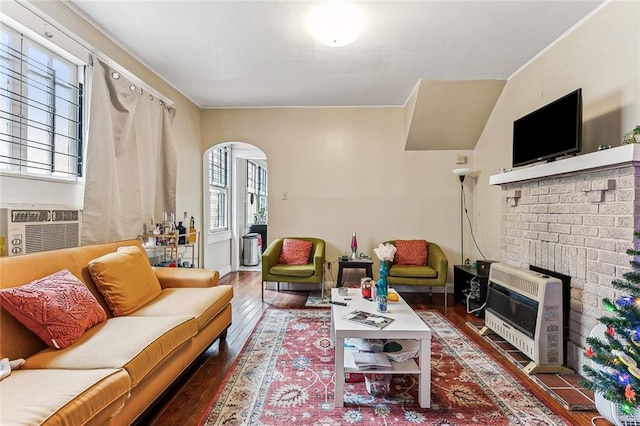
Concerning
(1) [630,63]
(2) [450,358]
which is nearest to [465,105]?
(1) [630,63]

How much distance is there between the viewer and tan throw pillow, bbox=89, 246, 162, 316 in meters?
2.09

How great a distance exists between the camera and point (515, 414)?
1815mm

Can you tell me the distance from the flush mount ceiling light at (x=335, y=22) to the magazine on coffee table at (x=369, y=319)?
2204mm

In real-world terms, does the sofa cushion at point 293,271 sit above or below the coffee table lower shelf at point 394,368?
above

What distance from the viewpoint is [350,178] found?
472cm

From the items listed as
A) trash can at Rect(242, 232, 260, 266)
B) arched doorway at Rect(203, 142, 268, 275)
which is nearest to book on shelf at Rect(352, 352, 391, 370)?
arched doorway at Rect(203, 142, 268, 275)

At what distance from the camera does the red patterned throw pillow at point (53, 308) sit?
1.51 meters

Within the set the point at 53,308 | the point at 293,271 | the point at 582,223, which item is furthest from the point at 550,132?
the point at 53,308

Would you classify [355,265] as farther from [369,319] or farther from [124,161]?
[124,161]

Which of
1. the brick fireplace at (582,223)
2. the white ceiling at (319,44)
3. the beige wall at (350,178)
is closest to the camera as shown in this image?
the brick fireplace at (582,223)

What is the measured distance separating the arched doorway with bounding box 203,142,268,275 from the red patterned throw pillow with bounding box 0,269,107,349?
118 inches

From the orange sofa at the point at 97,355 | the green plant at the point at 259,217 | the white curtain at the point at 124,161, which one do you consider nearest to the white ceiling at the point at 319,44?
the white curtain at the point at 124,161

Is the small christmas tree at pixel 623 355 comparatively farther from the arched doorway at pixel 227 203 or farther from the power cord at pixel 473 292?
the arched doorway at pixel 227 203

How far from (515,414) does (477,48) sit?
3.01 meters
